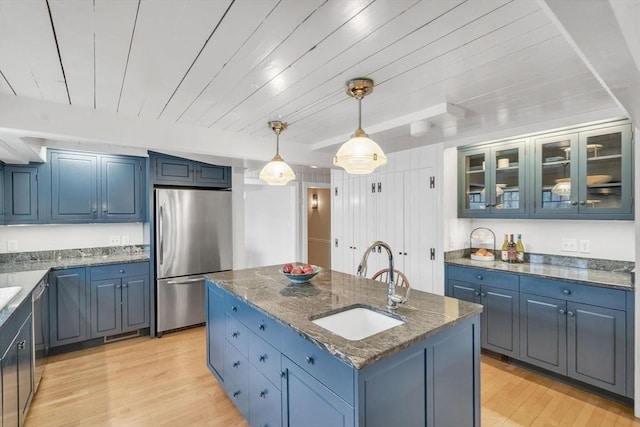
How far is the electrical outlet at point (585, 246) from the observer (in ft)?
9.15

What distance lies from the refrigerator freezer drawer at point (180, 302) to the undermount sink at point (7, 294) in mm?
1483

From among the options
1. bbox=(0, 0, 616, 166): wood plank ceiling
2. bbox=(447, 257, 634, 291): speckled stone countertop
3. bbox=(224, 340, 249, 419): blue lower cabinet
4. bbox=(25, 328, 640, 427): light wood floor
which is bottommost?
bbox=(25, 328, 640, 427): light wood floor

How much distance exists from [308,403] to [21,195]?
349cm

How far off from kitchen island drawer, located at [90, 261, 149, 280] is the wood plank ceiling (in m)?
Answer: 1.77

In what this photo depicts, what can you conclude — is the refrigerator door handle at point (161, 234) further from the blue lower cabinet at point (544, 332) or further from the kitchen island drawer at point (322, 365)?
the blue lower cabinet at point (544, 332)

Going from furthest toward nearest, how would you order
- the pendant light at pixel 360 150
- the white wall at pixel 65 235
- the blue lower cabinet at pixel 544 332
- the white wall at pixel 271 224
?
the white wall at pixel 271 224, the white wall at pixel 65 235, the blue lower cabinet at pixel 544 332, the pendant light at pixel 360 150

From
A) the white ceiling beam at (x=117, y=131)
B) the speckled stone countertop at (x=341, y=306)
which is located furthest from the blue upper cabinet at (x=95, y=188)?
the speckled stone countertop at (x=341, y=306)

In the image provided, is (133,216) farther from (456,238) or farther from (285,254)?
(456,238)

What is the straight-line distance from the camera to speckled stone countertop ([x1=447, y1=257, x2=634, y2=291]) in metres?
2.30

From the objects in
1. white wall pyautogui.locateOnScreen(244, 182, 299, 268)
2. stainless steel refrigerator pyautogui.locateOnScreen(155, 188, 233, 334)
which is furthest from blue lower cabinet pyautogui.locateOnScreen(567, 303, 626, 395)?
white wall pyautogui.locateOnScreen(244, 182, 299, 268)

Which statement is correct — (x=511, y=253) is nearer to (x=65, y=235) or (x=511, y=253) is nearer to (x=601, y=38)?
Answer: (x=601, y=38)

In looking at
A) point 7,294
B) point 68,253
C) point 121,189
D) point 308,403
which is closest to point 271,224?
point 121,189

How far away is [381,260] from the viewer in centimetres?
395

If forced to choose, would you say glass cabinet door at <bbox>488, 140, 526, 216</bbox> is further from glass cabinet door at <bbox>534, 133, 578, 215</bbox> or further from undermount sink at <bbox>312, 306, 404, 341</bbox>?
undermount sink at <bbox>312, 306, 404, 341</bbox>
